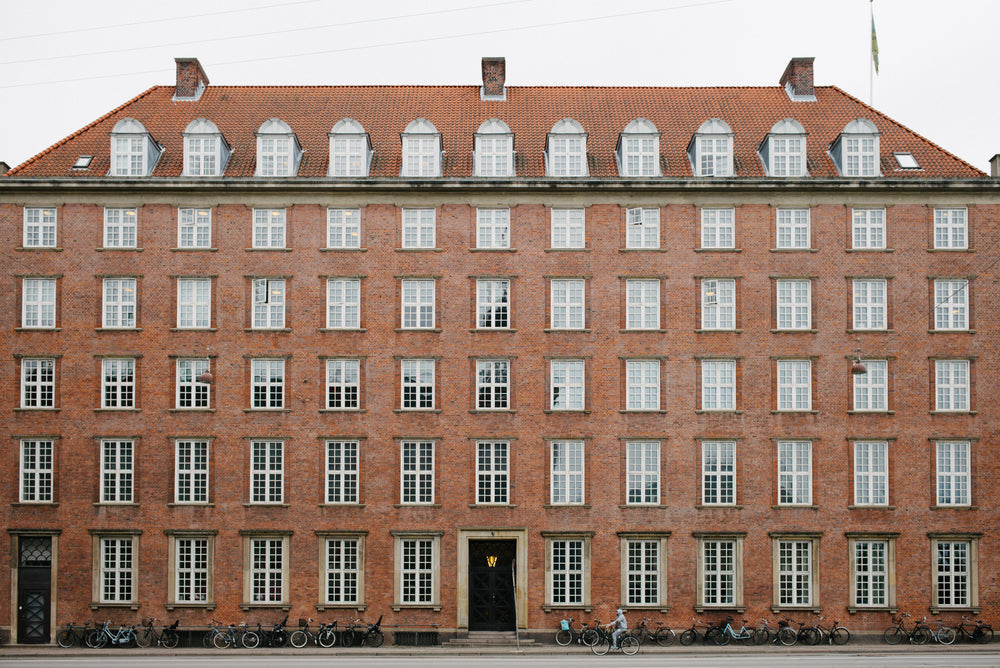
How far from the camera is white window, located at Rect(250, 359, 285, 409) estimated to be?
34.7 m

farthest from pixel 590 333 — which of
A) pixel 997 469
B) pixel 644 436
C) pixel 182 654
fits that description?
pixel 182 654

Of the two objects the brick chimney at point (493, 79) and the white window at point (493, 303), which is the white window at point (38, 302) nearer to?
the white window at point (493, 303)

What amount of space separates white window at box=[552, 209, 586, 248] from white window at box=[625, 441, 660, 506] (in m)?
7.30

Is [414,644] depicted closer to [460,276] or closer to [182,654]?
[182,654]

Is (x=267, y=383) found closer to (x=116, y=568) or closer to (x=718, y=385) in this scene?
(x=116, y=568)

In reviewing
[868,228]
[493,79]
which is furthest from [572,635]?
[493,79]

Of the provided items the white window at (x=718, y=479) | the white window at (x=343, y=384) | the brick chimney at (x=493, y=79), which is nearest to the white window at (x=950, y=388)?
the white window at (x=718, y=479)

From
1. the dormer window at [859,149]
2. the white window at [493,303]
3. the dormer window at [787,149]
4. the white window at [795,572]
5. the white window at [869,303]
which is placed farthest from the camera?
the dormer window at [787,149]

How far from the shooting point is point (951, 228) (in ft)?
115

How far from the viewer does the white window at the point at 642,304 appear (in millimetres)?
34906

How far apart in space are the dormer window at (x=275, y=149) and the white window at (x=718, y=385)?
16368 mm

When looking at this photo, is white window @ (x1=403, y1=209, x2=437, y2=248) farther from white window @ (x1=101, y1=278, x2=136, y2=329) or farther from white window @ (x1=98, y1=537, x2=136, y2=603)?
white window @ (x1=98, y1=537, x2=136, y2=603)

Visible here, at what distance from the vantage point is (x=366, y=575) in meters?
33.9

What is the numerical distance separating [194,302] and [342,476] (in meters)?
8.07
